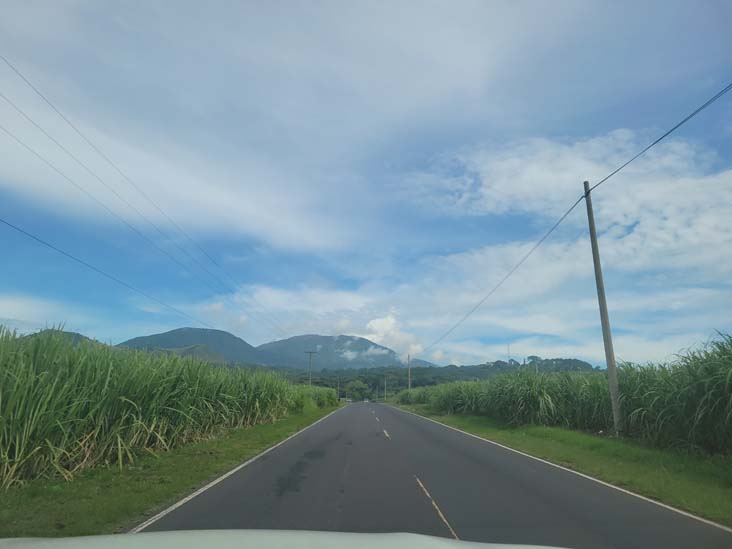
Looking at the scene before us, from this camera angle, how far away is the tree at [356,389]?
148m

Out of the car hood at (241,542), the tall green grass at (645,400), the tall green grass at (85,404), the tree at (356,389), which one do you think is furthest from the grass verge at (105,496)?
the tree at (356,389)

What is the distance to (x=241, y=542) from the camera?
4.23 m

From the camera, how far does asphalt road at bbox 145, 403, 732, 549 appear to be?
6.90 meters

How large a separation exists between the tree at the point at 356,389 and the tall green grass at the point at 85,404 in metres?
131

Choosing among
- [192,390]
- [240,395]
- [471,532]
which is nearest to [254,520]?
[471,532]

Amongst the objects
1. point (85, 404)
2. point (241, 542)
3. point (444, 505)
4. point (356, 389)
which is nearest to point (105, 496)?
point (85, 404)

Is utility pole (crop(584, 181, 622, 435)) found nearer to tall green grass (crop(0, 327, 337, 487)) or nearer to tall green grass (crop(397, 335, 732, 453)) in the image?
tall green grass (crop(397, 335, 732, 453))

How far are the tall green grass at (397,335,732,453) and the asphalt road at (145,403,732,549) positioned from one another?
12.9 ft

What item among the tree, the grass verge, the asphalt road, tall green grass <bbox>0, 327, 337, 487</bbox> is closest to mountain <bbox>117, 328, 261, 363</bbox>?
tall green grass <bbox>0, 327, 337, 487</bbox>

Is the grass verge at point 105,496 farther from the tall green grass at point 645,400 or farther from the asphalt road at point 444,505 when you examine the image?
the tall green grass at point 645,400

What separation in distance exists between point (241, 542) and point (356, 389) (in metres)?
149

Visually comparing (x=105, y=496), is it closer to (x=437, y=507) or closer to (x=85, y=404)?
(x=85, y=404)

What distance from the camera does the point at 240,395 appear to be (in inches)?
963

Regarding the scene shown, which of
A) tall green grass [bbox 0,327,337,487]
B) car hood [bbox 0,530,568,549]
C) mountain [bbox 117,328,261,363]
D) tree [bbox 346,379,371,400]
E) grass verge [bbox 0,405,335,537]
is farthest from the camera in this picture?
tree [bbox 346,379,371,400]
